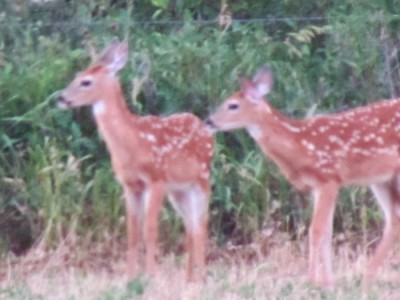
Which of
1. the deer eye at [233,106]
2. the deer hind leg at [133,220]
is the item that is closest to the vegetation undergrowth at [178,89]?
the deer hind leg at [133,220]

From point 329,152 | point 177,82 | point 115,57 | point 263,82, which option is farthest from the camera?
point 177,82

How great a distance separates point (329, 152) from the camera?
1156 cm

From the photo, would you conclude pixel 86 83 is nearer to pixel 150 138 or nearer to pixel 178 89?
pixel 150 138

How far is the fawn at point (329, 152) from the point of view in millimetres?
11453

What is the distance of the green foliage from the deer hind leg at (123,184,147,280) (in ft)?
4.83

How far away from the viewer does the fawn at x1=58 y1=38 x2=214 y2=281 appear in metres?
11.7

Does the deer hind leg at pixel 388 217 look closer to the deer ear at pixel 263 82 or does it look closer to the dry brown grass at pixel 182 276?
the dry brown grass at pixel 182 276

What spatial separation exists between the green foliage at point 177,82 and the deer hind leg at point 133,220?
1472mm

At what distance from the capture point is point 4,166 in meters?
13.8

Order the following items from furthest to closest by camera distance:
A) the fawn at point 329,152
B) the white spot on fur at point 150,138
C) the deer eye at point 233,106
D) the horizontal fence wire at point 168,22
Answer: the horizontal fence wire at point 168,22
the deer eye at point 233,106
the white spot on fur at point 150,138
the fawn at point 329,152

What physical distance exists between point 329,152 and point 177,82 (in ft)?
9.90

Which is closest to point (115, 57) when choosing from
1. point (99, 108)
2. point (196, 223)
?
point (99, 108)

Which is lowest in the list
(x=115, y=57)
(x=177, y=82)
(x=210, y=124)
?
(x=177, y=82)

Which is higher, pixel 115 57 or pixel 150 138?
pixel 115 57
